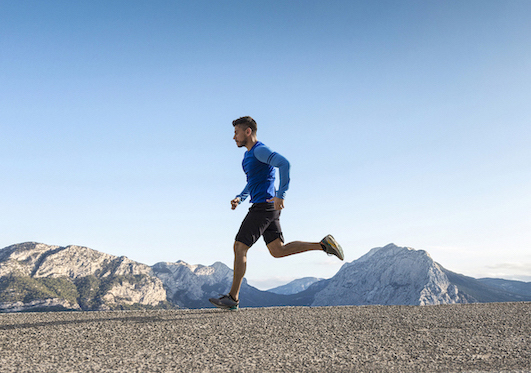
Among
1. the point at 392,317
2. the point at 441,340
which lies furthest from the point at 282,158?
the point at 441,340

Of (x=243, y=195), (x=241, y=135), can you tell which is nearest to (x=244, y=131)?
(x=241, y=135)

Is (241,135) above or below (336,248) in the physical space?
above

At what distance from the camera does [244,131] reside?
6.17m

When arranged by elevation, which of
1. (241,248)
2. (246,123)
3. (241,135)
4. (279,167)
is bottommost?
(241,248)

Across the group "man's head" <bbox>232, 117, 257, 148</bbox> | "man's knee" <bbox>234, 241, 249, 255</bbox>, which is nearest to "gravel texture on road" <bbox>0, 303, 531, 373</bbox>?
"man's knee" <bbox>234, 241, 249, 255</bbox>

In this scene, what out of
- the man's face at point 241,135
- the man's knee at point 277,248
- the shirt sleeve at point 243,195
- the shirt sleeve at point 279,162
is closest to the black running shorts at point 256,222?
the man's knee at point 277,248

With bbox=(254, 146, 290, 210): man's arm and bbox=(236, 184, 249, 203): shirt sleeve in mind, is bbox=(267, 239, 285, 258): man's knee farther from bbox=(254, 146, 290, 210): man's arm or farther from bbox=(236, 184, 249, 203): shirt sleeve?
bbox=(236, 184, 249, 203): shirt sleeve

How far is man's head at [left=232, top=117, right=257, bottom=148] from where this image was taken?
6154mm

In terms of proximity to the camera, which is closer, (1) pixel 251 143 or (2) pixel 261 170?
(2) pixel 261 170

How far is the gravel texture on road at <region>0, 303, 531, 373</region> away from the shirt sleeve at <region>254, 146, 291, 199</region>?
→ 1969 millimetres

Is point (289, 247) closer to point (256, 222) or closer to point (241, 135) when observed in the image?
point (256, 222)

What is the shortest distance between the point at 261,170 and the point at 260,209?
0.69 metres

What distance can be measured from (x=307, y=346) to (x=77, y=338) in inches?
99.8

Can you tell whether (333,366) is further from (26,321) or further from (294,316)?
(26,321)
